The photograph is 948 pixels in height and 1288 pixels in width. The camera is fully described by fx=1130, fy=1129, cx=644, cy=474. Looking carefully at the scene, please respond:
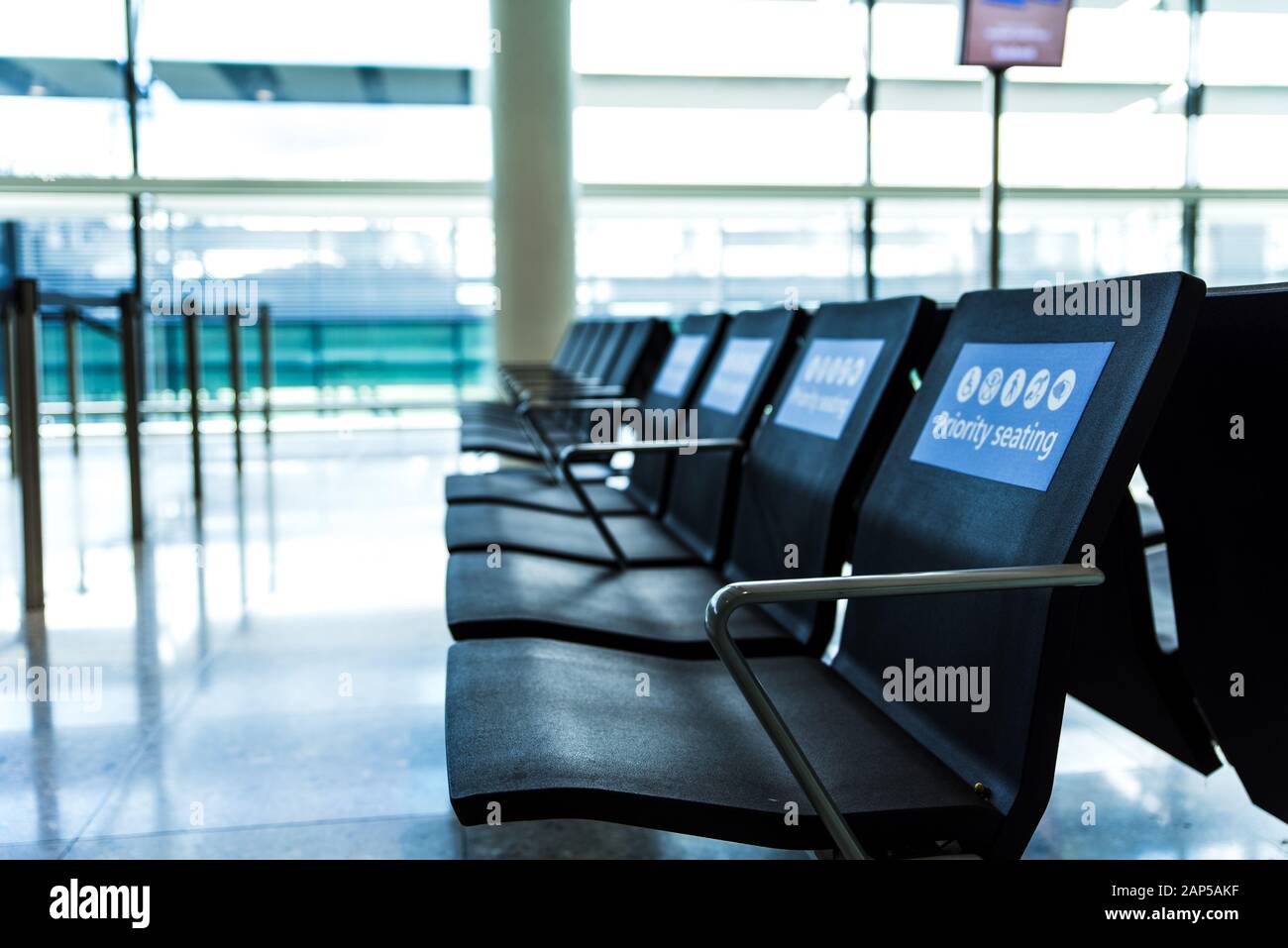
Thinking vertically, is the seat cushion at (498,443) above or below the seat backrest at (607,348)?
below

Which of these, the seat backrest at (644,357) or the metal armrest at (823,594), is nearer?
the metal armrest at (823,594)

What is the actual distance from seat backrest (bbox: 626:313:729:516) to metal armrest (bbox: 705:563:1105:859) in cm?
155

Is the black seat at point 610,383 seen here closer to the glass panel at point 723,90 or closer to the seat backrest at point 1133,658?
the seat backrest at point 1133,658

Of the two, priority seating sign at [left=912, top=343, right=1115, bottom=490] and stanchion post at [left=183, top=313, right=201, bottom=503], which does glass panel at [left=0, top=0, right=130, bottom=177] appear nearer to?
stanchion post at [left=183, top=313, right=201, bottom=503]

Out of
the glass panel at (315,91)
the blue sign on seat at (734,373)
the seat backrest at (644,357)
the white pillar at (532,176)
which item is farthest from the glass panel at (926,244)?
the blue sign on seat at (734,373)

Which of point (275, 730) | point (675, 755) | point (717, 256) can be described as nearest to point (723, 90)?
point (717, 256)

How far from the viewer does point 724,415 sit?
2.19 meters

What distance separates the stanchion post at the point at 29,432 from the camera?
9.00 feet

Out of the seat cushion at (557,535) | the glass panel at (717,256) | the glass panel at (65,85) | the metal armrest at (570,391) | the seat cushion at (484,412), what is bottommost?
the seat cushion at (557,535)

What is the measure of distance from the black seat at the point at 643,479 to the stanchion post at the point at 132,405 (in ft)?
4.38

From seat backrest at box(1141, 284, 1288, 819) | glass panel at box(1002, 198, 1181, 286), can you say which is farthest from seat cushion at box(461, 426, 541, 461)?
glass panel at box(1002, 198, 1181, 286)

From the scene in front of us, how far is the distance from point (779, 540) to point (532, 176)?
18.5ft

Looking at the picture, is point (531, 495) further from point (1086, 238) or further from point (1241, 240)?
point (1241, 240)
